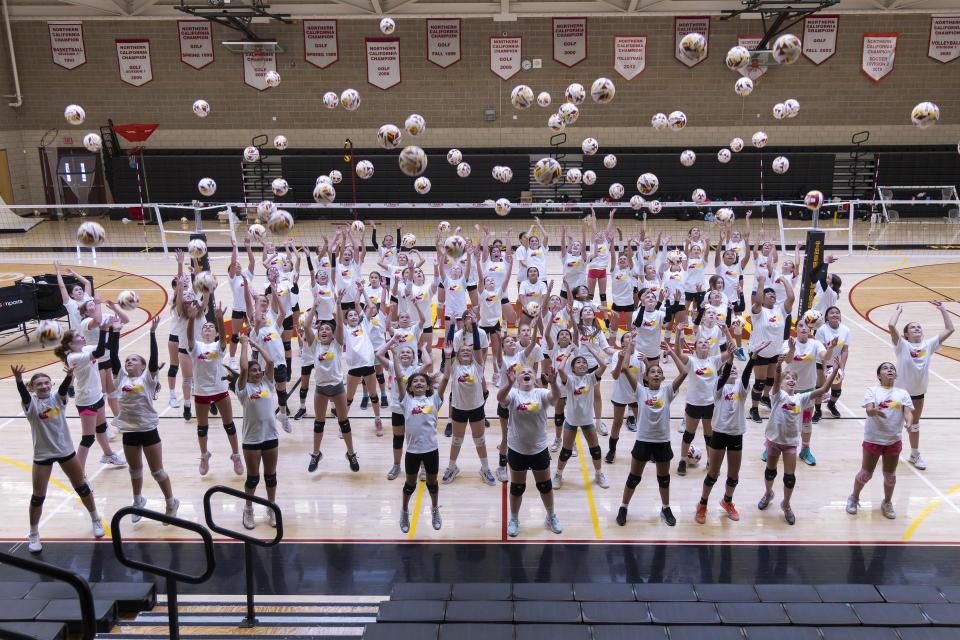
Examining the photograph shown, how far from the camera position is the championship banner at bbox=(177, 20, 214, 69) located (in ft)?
84.6

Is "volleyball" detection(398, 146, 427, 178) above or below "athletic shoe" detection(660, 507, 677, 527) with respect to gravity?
above

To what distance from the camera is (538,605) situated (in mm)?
Result: 5195

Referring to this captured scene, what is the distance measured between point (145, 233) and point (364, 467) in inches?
761

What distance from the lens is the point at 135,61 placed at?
86.0 ft

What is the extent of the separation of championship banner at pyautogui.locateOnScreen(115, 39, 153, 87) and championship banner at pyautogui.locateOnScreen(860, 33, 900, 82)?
83.0ft

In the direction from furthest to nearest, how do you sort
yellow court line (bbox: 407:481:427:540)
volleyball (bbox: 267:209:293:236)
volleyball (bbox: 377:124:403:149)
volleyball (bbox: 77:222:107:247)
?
1. volleyball (bbox: 377:124:403:149)
2. volleyball (bbox: 77:222:107:247)
3. volleyball (bbox: 267:209:293:236)
4. yellow court line (bbox: 407:481:427:540)

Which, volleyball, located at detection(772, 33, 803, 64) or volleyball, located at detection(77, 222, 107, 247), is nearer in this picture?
volleyball, located at detection(77, 222, 107, 247)

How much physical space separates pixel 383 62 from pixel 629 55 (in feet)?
28.6

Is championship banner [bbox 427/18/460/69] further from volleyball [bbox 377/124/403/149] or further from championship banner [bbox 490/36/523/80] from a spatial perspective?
volleyball [bbox 377/124/403/149]

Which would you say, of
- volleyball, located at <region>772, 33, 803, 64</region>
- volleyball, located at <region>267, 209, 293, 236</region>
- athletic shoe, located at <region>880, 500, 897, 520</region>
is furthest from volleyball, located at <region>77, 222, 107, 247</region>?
athletic shoe, located at <region>880, 500, 897, 520</region>

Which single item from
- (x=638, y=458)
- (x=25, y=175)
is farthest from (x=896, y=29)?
(x=25, y=175)

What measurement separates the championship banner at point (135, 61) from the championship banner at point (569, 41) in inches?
571

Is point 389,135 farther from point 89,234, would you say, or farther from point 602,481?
point 602,481

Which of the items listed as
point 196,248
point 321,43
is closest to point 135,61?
point 321,43
